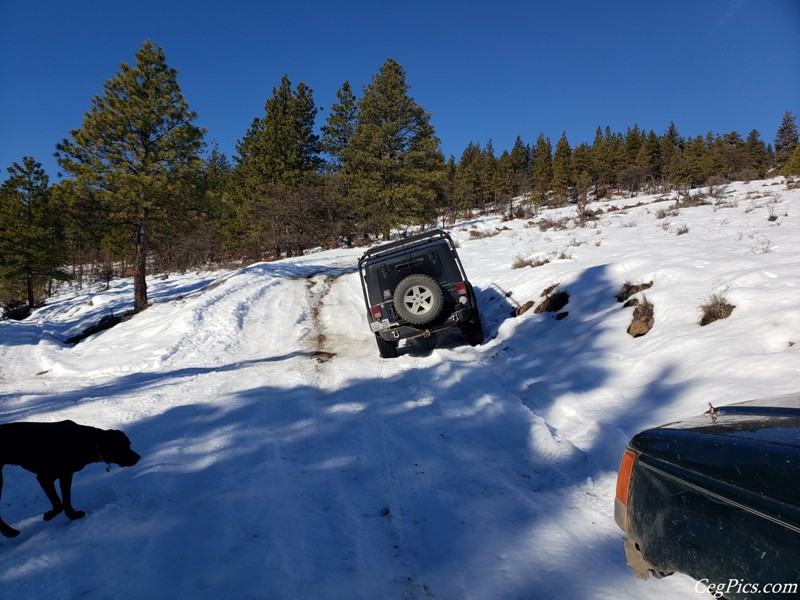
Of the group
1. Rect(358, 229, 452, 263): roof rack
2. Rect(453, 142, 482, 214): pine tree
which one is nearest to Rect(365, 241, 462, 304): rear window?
Rect(358, 229, 452, 263): roof rack

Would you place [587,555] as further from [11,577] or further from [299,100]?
[299,100]

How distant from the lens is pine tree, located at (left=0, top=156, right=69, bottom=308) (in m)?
26.9

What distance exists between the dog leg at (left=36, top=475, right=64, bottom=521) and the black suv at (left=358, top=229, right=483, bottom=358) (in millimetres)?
4782

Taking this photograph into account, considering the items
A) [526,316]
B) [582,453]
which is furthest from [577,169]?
[582,453]

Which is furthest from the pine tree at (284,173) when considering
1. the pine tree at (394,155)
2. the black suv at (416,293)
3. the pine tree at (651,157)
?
the pine tree at (651,157)

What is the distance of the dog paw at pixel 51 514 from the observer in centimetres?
317

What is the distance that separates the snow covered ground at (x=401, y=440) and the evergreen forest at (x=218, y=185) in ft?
26.5

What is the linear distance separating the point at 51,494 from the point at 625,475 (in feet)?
14.1

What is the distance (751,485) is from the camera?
1.48m

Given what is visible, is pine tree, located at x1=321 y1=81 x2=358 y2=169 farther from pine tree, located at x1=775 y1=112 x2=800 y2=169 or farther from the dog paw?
pine tree, located at x1=775 y1=112 x2=800 y2=169

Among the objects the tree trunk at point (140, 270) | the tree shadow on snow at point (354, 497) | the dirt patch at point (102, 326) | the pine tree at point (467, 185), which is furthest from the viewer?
the pine tree at point (467, 185)

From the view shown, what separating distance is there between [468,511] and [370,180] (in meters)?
26.7

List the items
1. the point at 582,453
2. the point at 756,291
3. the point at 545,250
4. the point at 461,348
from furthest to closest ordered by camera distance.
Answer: the point at 545,250, the point at 461,348, the point at 756,291, the point at 582,453

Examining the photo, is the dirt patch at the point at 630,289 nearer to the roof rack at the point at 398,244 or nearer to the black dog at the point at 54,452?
the roof rack at the point at 398,244
